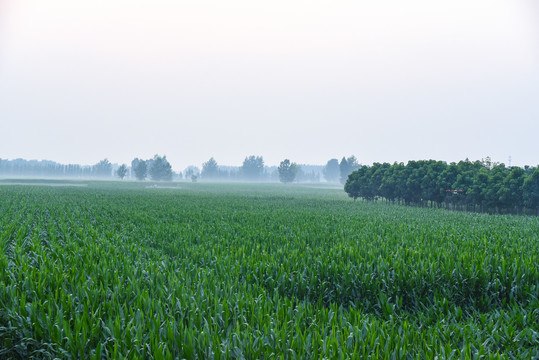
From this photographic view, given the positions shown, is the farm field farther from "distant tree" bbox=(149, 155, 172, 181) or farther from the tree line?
"distant tree" bbox=(149, 155, 172, 181)

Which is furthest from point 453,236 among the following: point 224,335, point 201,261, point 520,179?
point 520,179

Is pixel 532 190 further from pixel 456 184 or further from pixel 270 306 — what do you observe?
pixel 270 306

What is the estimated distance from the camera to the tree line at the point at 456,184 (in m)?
40.1

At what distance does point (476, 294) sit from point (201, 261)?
8.58 meters

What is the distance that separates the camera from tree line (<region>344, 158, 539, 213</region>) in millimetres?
40094

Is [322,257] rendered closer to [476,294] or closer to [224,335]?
[476,294]

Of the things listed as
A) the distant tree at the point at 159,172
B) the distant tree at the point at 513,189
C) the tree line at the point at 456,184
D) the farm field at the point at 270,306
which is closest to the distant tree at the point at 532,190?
the tree line at the point at 456,184

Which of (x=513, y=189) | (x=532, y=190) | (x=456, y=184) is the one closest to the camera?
(x=532, y=190)

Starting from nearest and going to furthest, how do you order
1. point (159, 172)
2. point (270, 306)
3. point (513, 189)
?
point (270, 306)
point (513, 189)
point (159, 172)

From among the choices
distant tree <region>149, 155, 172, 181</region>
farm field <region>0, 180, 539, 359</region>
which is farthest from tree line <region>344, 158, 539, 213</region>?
distant tree <region>149, 155, 172, 181</region>

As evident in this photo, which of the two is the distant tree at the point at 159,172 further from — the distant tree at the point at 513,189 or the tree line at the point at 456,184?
the distant tree at the point at 513,189

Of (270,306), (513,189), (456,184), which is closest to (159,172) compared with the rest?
(456,184)

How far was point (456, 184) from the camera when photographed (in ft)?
156

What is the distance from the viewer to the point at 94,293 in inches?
262
